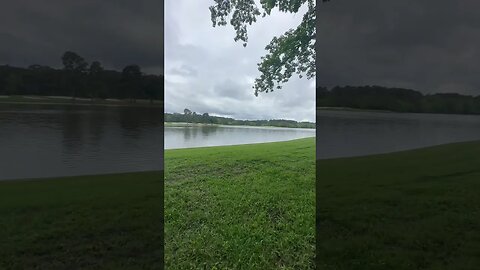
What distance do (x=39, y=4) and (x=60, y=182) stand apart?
0.85 meters

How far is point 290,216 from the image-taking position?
4008 mm

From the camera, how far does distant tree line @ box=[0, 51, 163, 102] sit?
1.88m

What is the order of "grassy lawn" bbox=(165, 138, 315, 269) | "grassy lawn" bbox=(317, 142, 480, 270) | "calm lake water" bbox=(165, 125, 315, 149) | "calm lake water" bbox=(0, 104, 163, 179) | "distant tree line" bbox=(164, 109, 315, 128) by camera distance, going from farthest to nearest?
"calm lake water" bbox=(165, 125, 315, 149), "distant tree line" bbox=(164, 109, 315, 128), "grassy lawn" bbox=(165, 138, 315, 269), "grassy lawn" bbox=(317, 142, 480, 270), "calm lake water" bbox=(0, 104, 163, 179)

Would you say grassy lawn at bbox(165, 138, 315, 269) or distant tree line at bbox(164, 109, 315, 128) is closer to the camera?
grassy lawn at bbox(165, 138, 315, 269)

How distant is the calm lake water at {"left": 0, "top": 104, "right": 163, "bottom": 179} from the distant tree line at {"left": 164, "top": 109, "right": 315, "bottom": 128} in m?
1.82

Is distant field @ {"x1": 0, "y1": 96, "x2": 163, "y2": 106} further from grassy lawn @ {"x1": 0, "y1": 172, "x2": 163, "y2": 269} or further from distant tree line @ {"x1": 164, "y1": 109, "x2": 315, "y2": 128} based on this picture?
distant tree line @ {"x1": 164, "y1": 109, "x2": 315, "y2": 128}

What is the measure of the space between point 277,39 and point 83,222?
2965mm

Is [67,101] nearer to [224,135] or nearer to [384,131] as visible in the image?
[384,131]

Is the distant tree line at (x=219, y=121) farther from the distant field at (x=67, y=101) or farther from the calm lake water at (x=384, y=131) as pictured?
the calm lake water at (x=384, y=131)

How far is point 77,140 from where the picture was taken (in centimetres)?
201

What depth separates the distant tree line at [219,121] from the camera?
4.06m

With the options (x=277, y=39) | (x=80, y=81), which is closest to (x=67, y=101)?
(x=80, y=81)

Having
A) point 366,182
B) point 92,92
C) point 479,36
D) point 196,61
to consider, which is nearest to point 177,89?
point 196,61

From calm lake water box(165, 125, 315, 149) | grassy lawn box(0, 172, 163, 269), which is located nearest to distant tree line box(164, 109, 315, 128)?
calm lake water box(165, 125, 315, 149)
